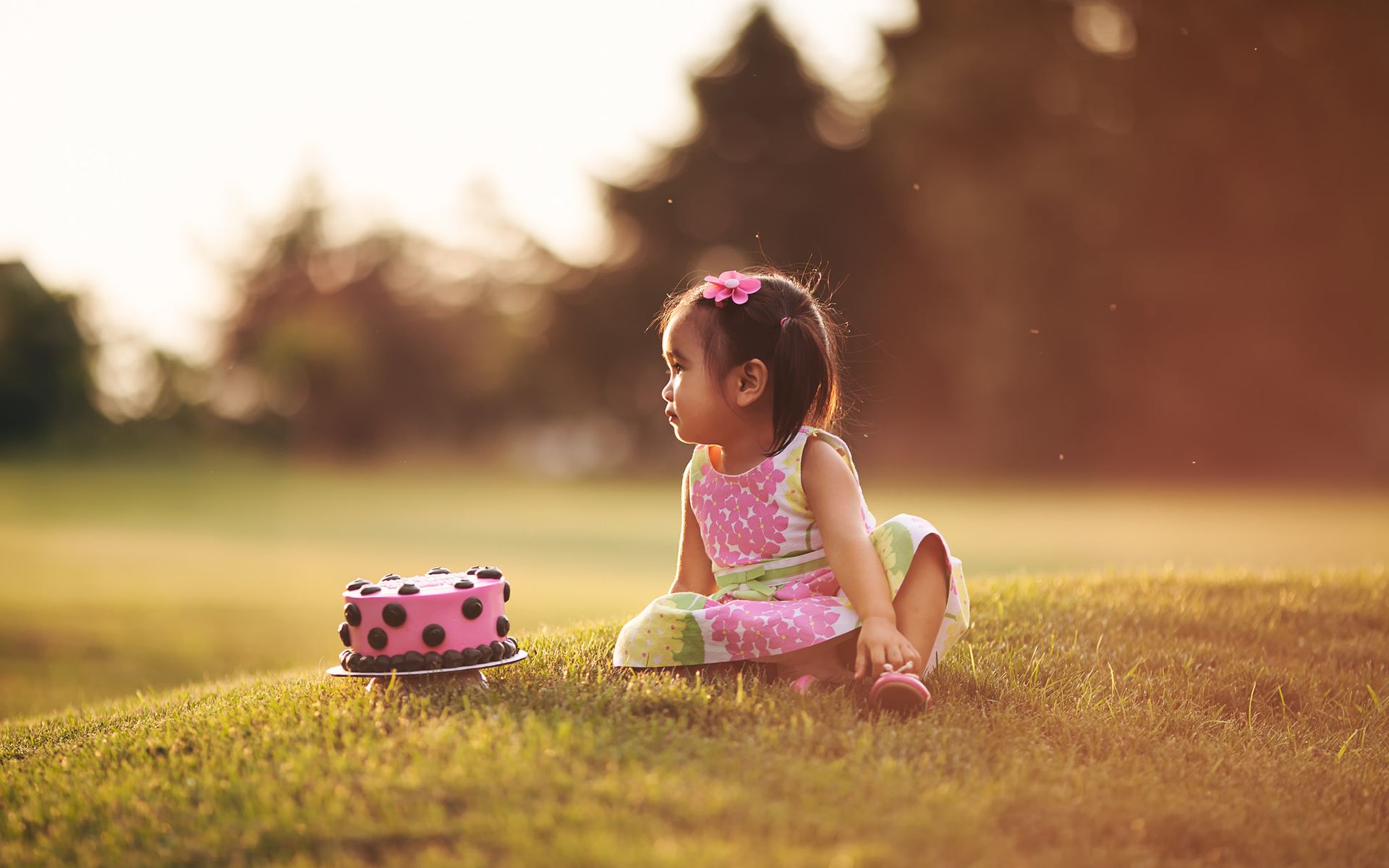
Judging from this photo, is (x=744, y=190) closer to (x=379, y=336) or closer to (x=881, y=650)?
(x=379, y=336)

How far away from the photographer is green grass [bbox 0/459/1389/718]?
9508 millimetres

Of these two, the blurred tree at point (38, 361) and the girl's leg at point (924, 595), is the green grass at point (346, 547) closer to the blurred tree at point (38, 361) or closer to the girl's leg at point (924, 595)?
the blurred tree at point (38, 361)

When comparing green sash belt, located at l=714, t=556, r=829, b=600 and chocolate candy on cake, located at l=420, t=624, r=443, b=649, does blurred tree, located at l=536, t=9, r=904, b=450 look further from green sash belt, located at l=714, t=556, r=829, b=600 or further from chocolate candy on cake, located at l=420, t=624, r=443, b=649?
chocolate candy on cake, located at l=420, t=624, r=443, b=649

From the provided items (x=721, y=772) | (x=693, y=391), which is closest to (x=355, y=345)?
(x=693, y=391)

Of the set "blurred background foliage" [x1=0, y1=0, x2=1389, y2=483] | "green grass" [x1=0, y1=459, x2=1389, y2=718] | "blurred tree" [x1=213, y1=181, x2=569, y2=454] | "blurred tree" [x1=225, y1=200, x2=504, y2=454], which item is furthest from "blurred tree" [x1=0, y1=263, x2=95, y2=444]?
"blurred tree" [x1=225, y1=200, x2=504, y2=454]

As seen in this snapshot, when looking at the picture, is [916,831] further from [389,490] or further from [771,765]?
[389,490]

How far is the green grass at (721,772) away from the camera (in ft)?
7.56

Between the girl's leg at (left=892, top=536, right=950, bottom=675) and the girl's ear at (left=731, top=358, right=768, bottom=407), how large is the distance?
2.24 feet

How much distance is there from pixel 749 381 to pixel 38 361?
29.5 meters

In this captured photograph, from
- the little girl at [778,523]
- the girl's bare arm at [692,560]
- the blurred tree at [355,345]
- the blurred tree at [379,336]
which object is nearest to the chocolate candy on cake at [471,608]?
the little girl at [778,523]

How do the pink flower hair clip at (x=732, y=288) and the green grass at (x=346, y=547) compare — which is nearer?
the pink flower hair clip at (x=732, y=288)

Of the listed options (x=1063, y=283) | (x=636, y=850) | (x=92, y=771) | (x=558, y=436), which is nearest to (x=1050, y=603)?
(x=636, y=850)

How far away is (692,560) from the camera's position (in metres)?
3.91

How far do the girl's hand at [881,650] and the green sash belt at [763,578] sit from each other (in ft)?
1.36
